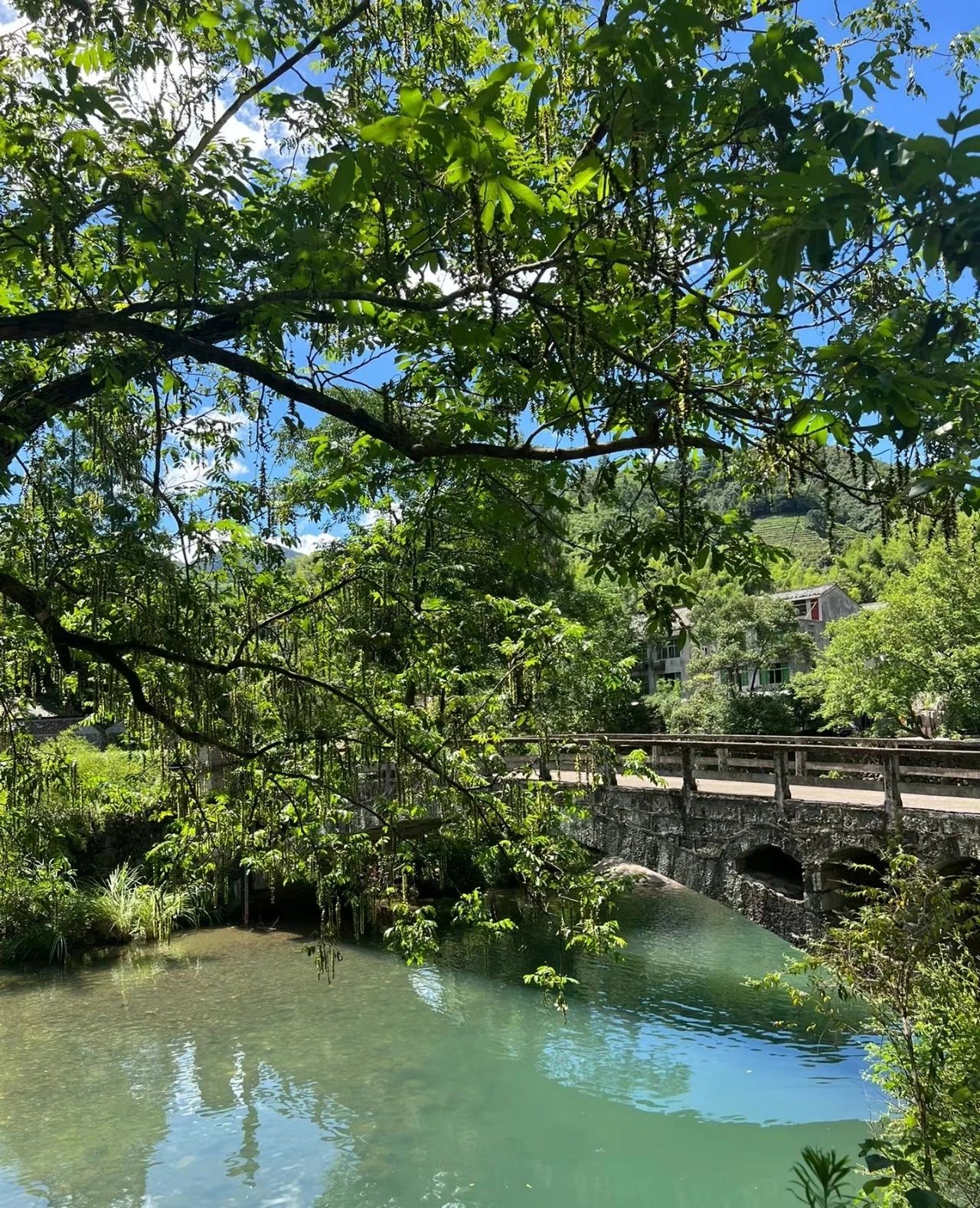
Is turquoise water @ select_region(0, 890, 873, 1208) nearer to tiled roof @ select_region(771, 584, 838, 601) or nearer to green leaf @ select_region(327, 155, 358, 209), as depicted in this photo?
green leaf @ select_region(327, 155, 358, 209)

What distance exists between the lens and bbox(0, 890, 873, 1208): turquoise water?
846cm

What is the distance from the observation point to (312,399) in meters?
3.23

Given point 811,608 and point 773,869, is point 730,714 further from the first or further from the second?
point 773,869

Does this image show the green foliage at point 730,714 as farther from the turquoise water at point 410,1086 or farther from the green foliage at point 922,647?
the turquoise water at point 410,1086

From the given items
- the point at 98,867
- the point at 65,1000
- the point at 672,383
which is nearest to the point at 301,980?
the point at 65,1000

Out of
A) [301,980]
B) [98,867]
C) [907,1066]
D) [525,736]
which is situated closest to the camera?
[907,1066]

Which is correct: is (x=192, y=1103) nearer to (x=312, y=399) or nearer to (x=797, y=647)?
(x=312, y=399)

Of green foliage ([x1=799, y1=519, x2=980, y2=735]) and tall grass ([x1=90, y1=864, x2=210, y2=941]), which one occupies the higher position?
green foliage ([x1=799, y1=519, x2=980, y2=735])

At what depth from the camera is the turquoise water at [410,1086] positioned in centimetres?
846

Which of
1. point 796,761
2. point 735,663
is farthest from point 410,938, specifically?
point 735,663

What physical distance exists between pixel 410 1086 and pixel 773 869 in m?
6.06

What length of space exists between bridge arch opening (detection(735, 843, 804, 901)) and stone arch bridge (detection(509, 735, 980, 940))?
2cm

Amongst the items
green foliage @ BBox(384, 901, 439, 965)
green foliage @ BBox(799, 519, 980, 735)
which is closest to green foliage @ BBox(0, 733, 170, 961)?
green foliage @ BBox(384, 901, 439, 965)

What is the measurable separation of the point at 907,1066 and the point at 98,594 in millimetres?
5498
